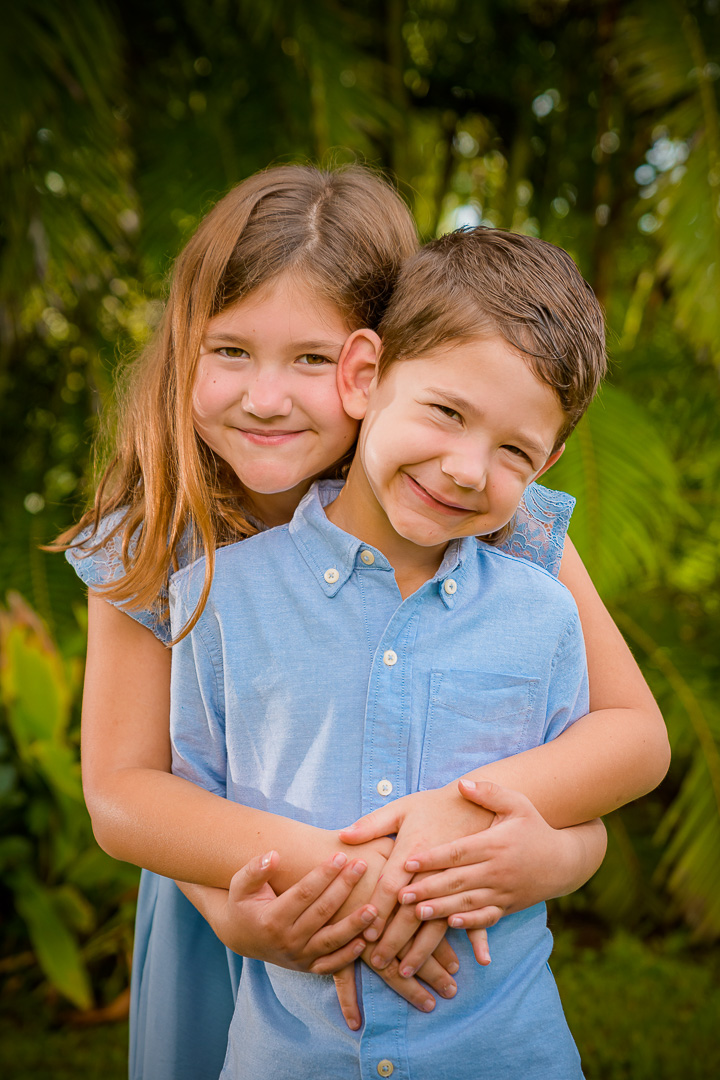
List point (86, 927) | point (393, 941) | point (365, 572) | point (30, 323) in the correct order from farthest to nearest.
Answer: point (30, 323) → point (86, 927) → point (365, 572) → point (393, 941)

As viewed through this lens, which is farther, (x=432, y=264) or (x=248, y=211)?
(x=248, y=211)

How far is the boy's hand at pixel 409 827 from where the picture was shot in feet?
A: 3.73

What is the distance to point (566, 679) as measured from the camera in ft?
4.35

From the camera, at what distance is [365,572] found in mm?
1302

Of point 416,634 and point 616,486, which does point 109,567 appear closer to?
point 416,634

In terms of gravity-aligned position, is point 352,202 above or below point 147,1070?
above

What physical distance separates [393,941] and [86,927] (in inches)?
83.3

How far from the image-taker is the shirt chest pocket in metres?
1.23

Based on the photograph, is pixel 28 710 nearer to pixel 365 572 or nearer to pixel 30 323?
A: pixel 30 323

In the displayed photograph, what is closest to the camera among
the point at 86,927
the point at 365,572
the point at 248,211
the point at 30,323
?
the point at 365,572

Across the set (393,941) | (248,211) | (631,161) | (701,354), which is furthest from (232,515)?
(631,161)

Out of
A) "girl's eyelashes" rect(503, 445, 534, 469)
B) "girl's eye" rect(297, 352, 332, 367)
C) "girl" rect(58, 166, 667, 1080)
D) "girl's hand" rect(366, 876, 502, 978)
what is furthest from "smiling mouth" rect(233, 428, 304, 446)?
"girl's hand" rect(366, 876, 502, 978)

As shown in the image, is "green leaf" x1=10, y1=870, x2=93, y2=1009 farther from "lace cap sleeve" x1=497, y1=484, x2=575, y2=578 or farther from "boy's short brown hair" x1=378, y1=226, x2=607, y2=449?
"boy's short brown hair" x1=378, y1=226, x2=607, y2=449

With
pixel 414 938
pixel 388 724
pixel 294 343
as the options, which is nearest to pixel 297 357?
pixel 294 343
